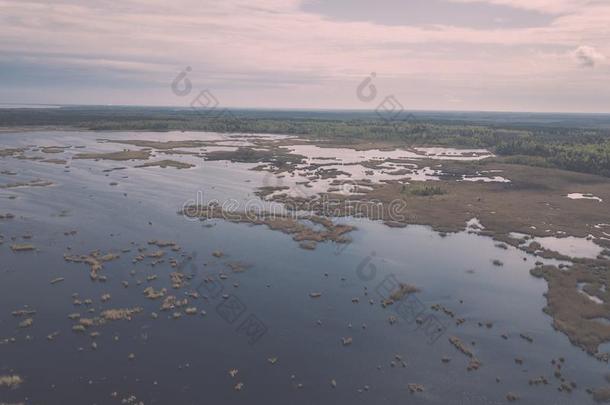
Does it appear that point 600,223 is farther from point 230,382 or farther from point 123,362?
point 123,362

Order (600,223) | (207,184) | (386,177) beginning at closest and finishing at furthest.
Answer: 1. (600,223)
2. (207,184)
3. (386,177)

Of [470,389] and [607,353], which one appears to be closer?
[470,389]

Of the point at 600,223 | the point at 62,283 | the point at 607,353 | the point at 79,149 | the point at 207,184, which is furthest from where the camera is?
the point at 79,149

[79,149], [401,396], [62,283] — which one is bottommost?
[401,396]

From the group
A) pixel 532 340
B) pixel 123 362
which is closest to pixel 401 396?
pixel 532 340

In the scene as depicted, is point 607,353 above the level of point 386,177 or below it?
below

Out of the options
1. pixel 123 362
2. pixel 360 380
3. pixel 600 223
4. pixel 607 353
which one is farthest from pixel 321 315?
pixel 600 223
